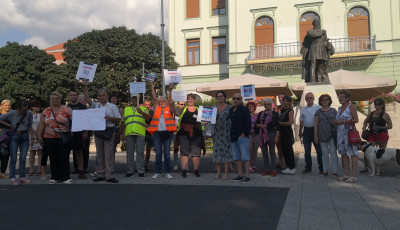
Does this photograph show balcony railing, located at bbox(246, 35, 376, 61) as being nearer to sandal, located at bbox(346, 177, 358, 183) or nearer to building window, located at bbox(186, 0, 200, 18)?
building window, located at bbox(186, 0, 200, 18)

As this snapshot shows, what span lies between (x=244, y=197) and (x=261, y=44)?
24831 mm

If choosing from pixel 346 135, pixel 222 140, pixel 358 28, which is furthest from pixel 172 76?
pixel 358 28

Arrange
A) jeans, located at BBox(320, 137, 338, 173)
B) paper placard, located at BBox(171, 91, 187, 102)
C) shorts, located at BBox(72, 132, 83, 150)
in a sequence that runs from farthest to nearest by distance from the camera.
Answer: paper placard, located at BBox(171, 91, 187, 102)
shorts, located at BBox(72, 132, 83, 150)
jeans, located at BBox(320, 137, 338, 173)

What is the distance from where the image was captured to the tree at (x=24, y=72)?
125 ft

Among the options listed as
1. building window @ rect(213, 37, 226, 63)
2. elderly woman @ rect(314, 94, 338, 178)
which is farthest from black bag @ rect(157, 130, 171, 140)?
building window @ rect(213, 37, 226, 63)

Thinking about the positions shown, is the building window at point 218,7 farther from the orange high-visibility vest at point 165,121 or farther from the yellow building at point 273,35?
the orange high-visibility vest at point 165,121

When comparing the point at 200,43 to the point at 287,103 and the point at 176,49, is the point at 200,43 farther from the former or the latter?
the point at 287,103

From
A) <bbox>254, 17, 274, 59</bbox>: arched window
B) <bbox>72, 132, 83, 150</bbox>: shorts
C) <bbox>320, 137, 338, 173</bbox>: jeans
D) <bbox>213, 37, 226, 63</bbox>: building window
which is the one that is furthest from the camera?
<bbox>213, 37, 226, 63</bbox>: building window

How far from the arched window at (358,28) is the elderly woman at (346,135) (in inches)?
854

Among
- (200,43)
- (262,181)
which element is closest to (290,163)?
(262,181)

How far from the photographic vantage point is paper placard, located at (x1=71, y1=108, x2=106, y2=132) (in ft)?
23.0

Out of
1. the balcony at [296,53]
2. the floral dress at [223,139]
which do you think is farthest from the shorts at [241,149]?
the balcony at [296,53]

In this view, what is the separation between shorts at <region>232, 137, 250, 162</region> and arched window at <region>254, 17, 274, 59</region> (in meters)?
22.3

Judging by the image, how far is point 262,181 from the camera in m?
7.07
